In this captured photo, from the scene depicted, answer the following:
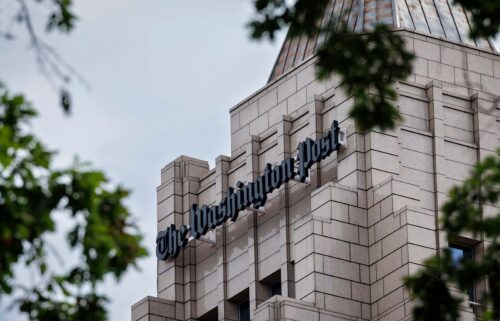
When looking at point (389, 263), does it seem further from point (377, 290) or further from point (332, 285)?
point (332, 285)

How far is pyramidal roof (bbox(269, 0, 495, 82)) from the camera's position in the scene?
69688mm

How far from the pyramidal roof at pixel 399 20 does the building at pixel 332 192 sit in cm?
7

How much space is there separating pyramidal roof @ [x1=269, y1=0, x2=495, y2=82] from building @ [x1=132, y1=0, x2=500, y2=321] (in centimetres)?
7

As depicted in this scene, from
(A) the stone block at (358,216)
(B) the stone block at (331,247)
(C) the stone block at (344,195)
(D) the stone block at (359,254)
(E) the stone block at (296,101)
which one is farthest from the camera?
(E) the stone block at (296,101)

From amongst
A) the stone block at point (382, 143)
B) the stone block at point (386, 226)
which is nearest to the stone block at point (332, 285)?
the stone block at point (386, 226)

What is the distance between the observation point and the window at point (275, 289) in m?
66.3

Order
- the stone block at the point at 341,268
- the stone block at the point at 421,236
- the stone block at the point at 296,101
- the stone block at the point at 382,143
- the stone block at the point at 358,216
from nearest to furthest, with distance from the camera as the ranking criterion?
the stone block at the point at 421,236, the stone block at the point at 341,268, the stone block at the point at 358,216, the stone block at the point at 382,143, the stone block at the point at 296,101

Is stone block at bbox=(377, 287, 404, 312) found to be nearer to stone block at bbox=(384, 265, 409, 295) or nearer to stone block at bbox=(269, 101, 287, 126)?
stone block at bbox=(384, 265, 409, 295)

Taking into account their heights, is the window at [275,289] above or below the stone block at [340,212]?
below

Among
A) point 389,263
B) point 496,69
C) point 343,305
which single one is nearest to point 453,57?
point 496,69

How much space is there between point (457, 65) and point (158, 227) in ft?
39.9

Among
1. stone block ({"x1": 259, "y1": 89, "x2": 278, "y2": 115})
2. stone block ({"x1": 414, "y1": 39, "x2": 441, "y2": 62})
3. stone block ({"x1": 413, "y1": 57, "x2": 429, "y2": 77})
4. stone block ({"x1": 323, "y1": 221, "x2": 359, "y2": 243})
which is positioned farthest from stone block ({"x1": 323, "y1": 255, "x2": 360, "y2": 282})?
stone block ({"x1": 259, "y1": 89, "x2": 278, "y2": 115})

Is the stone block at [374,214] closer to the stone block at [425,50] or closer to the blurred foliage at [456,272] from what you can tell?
the stone block at [425,50]

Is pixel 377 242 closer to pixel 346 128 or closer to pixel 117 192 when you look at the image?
pixel 346 128
